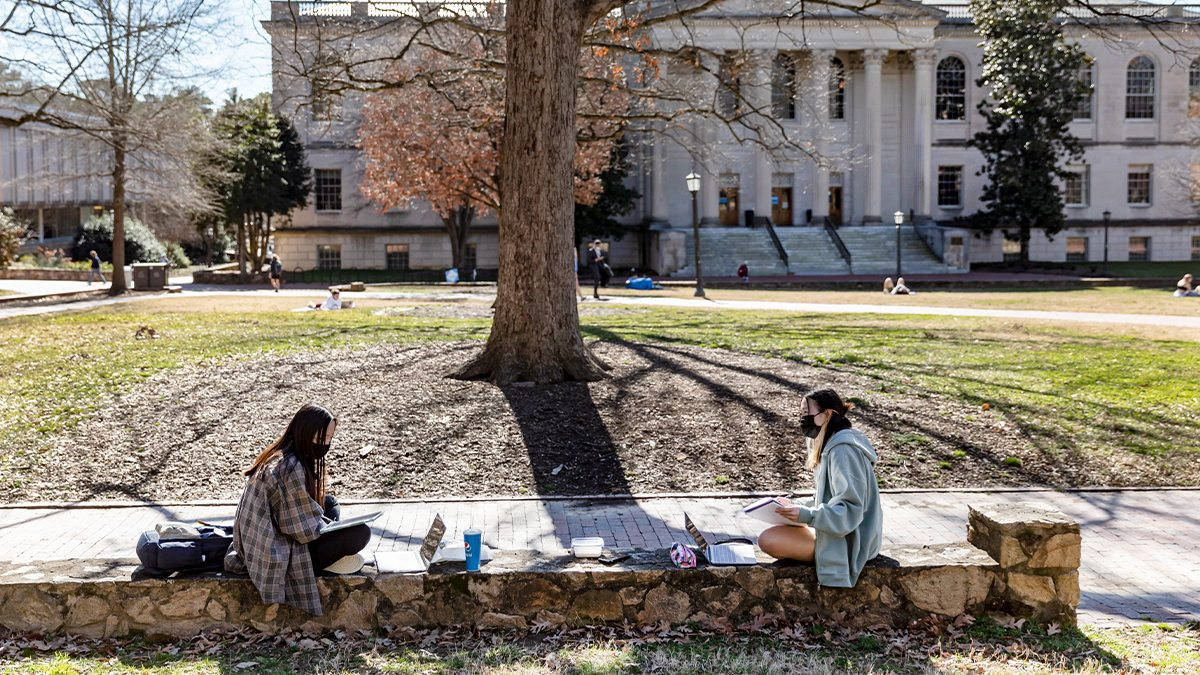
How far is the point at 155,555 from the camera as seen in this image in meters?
6.92

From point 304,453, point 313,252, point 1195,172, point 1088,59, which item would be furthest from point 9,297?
point 1195,172

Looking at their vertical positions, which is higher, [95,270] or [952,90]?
[952,90]

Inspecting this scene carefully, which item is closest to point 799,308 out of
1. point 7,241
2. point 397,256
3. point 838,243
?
point 838,243

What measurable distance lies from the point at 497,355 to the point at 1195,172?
52112 mm

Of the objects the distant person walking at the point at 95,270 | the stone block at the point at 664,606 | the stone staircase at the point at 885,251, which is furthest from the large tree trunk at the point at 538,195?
the distant person walking at the point at 95,270

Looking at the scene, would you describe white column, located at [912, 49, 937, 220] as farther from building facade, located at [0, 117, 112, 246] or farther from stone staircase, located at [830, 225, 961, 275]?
building facade, located at [0, 117, 112, 246]

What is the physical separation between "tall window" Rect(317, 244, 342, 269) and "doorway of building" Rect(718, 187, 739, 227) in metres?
19.3

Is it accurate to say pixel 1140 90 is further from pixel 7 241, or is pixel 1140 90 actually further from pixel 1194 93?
pixel 7 241

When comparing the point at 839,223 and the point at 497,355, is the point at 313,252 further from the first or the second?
the point at 497,355

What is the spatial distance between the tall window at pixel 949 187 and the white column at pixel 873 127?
5415mm

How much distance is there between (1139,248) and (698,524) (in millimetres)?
58895

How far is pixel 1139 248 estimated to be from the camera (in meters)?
61.3

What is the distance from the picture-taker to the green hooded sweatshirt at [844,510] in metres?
6.95

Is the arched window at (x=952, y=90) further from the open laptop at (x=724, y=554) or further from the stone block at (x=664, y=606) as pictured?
the stone block at (x=664, y=606)
